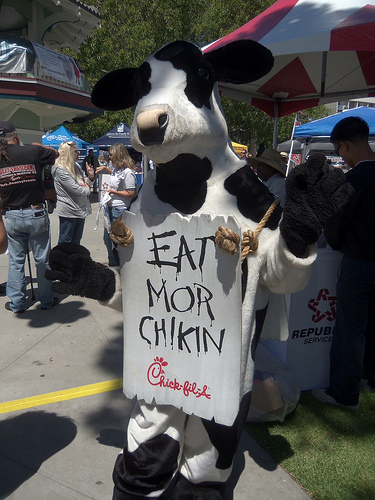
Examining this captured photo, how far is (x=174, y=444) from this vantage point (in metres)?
1.93

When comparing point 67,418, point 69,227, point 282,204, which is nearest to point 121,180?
point 69,227

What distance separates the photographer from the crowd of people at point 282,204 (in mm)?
2732

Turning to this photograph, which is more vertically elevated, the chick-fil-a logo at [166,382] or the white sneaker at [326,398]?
the chick-fil-a logo at [166,382]

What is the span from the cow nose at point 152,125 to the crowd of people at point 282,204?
67 cm

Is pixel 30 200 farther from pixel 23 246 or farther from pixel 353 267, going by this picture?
pixel 353 267

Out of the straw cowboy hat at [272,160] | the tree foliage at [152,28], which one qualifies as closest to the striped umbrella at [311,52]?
the straw cowboy hat at [272,160]

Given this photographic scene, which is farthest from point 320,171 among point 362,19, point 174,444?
point 362,19

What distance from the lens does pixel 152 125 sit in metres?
1.62

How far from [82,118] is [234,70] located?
13537mm

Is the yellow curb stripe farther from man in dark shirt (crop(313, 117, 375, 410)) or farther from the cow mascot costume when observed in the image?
man in dark shirt (crop(313, 117, 375, 410))

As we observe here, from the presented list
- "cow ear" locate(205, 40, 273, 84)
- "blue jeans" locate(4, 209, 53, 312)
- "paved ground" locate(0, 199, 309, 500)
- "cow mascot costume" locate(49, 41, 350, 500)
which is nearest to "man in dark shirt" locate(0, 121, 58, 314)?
"blue jeans" locate(4, 209, 53, 312)

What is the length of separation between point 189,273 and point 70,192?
377 cm

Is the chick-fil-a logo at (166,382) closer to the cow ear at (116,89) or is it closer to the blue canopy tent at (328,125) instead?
the cow ear at (116,89)

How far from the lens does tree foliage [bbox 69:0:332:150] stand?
17406 millimetres
